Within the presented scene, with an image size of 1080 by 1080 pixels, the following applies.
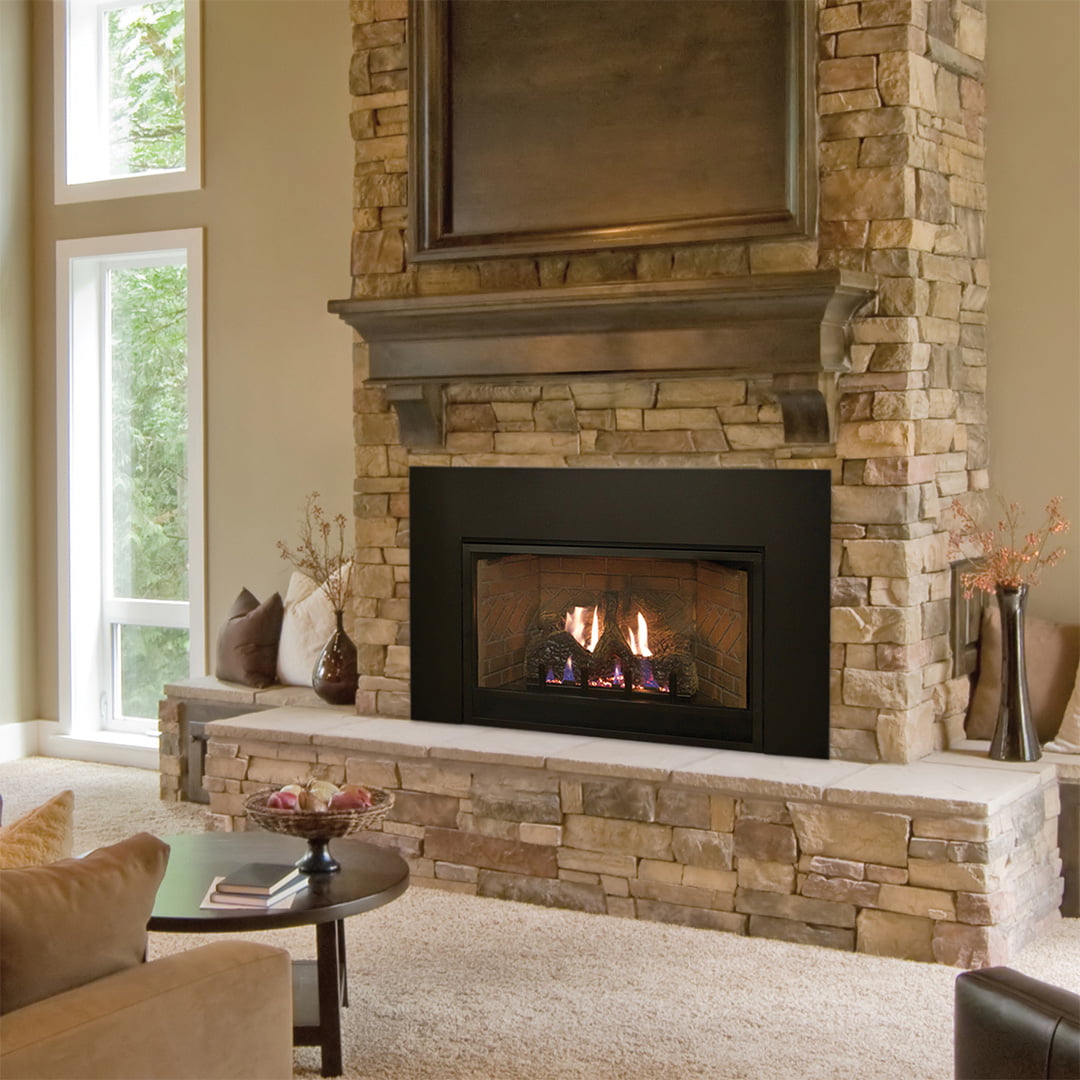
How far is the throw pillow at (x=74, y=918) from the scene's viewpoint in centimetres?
225

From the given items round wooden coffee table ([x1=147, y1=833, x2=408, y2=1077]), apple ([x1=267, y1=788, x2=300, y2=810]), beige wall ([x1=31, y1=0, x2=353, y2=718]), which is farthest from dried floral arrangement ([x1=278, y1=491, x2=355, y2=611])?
apple ([x1=267, y1=788, x2=300, y2=810])

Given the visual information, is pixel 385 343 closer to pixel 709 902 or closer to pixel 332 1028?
pixel 709 902

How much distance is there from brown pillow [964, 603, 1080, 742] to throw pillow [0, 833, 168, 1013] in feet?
10.0

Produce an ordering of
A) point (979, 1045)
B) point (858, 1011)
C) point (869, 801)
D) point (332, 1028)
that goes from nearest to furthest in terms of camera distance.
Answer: point (979, 1045) → point (332, 1028) → point (858, 1011) → point (869, 801)

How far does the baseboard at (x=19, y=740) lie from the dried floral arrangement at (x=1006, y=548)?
172 inches

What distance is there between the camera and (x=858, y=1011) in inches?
146

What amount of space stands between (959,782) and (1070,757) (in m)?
0.56

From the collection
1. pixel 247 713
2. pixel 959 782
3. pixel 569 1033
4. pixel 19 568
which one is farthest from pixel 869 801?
pixel 19 568

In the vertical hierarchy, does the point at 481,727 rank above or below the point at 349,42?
below

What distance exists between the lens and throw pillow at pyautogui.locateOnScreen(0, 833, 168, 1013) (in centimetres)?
225

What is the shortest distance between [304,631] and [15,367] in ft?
6.78

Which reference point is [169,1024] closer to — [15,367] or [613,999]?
[613,999]

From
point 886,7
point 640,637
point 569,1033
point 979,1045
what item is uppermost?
point 886,7

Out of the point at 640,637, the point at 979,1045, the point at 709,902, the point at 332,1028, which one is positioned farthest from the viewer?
→ the point at 640,637
